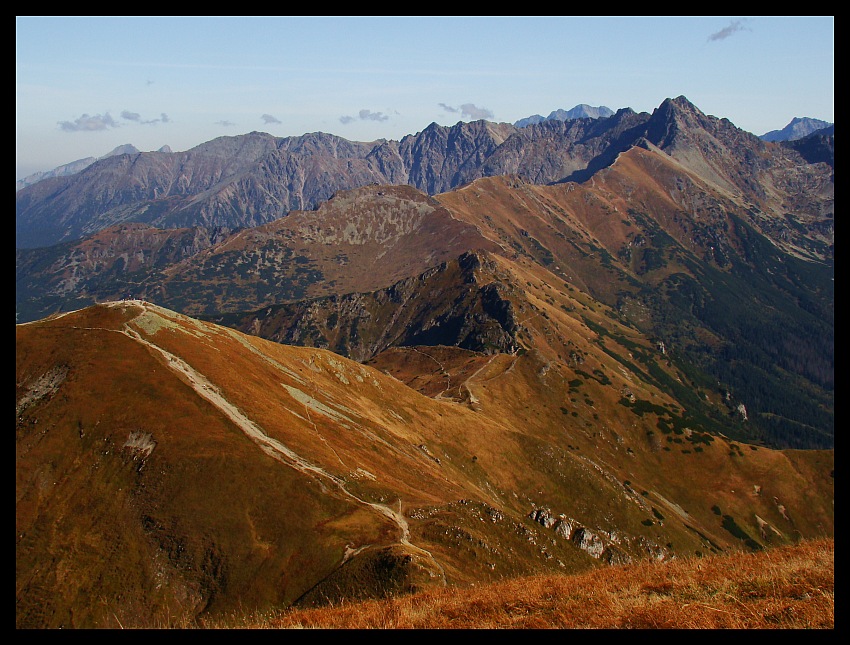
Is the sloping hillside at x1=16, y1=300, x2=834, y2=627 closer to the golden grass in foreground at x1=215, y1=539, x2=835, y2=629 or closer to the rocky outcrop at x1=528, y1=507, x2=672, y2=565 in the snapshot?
the rocky outcrop at x1=528, y1=507, x2=672, y2=565

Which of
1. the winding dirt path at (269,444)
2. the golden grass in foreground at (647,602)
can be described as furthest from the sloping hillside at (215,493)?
the golden grass in foreground at (647,602)

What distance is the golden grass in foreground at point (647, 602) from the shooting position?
14703mm

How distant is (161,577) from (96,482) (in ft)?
76.3

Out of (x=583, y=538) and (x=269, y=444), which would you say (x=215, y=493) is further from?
(x=583, y=538)

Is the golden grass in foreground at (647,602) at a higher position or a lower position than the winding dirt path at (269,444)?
higher

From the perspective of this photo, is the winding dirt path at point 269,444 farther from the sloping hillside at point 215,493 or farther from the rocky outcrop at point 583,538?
the rocky outcrop at point 583,538

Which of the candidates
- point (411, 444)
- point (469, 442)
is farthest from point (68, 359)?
point (469, 442)

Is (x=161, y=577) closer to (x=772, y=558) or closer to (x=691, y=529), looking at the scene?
(x=772, y=558)

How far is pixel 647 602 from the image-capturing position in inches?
661

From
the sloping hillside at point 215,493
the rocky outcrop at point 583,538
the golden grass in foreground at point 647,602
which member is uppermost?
the golden grass in foreground at point 647,602

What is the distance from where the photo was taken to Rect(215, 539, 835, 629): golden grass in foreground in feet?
48.2

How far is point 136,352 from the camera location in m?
100

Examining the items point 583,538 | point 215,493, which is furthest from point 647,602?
point 583,538
